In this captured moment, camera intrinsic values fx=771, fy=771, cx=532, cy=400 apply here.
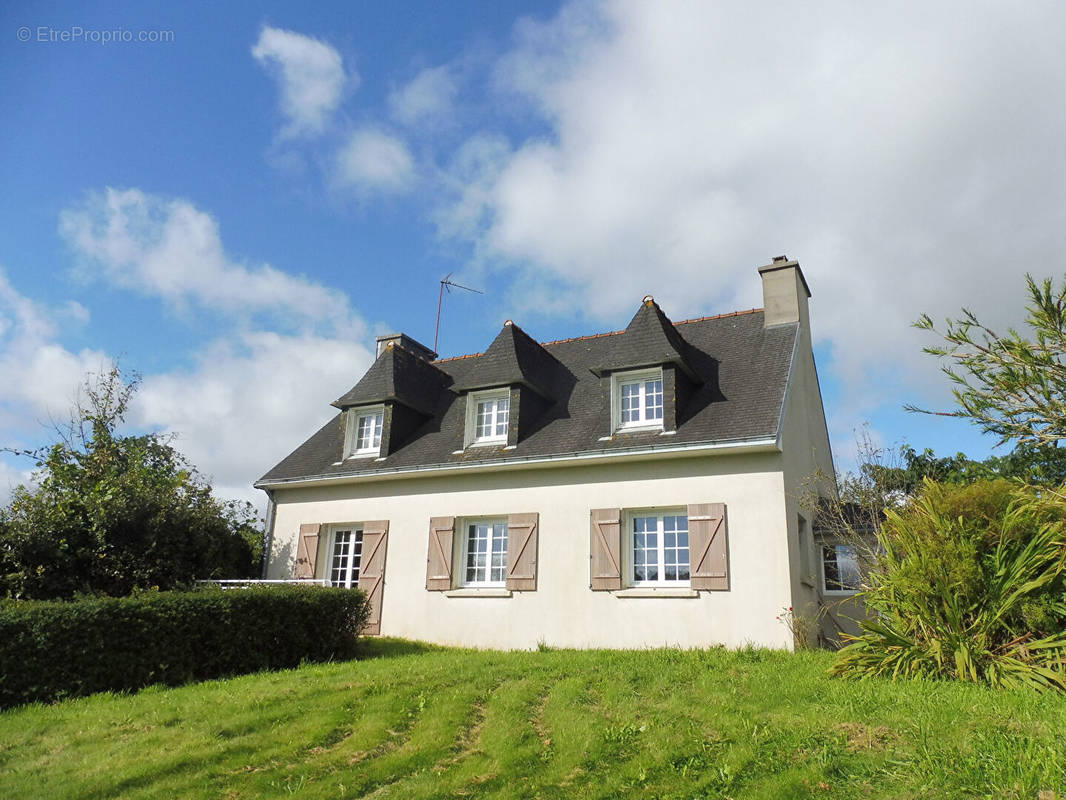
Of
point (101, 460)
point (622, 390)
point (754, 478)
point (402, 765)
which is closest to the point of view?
point (402, 765)

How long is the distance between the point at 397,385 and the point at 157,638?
770 centimetres

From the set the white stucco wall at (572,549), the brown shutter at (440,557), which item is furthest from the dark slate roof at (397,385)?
the brown shutter at (440,557)

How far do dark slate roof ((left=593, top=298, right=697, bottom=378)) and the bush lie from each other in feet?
18.0

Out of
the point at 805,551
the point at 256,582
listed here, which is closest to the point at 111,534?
the point at 256,582

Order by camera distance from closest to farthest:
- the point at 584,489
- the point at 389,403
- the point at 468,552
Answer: the point at 584,489 → the point at 468,552 → the point at 389,403

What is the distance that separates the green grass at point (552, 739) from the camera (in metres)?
5.72

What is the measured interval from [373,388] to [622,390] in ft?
18.3

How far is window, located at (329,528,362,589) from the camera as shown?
15.5 m

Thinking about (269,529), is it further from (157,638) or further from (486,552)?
(157,638)

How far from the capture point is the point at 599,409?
48.3 feet

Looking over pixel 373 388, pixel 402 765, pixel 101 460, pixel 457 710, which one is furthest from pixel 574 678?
pixel 101 460

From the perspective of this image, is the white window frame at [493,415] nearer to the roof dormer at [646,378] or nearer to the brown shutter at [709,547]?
the roof dormer at [646,378]

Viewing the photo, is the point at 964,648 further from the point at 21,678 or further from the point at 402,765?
the point at 21,678

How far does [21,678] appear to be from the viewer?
29.0 ft
